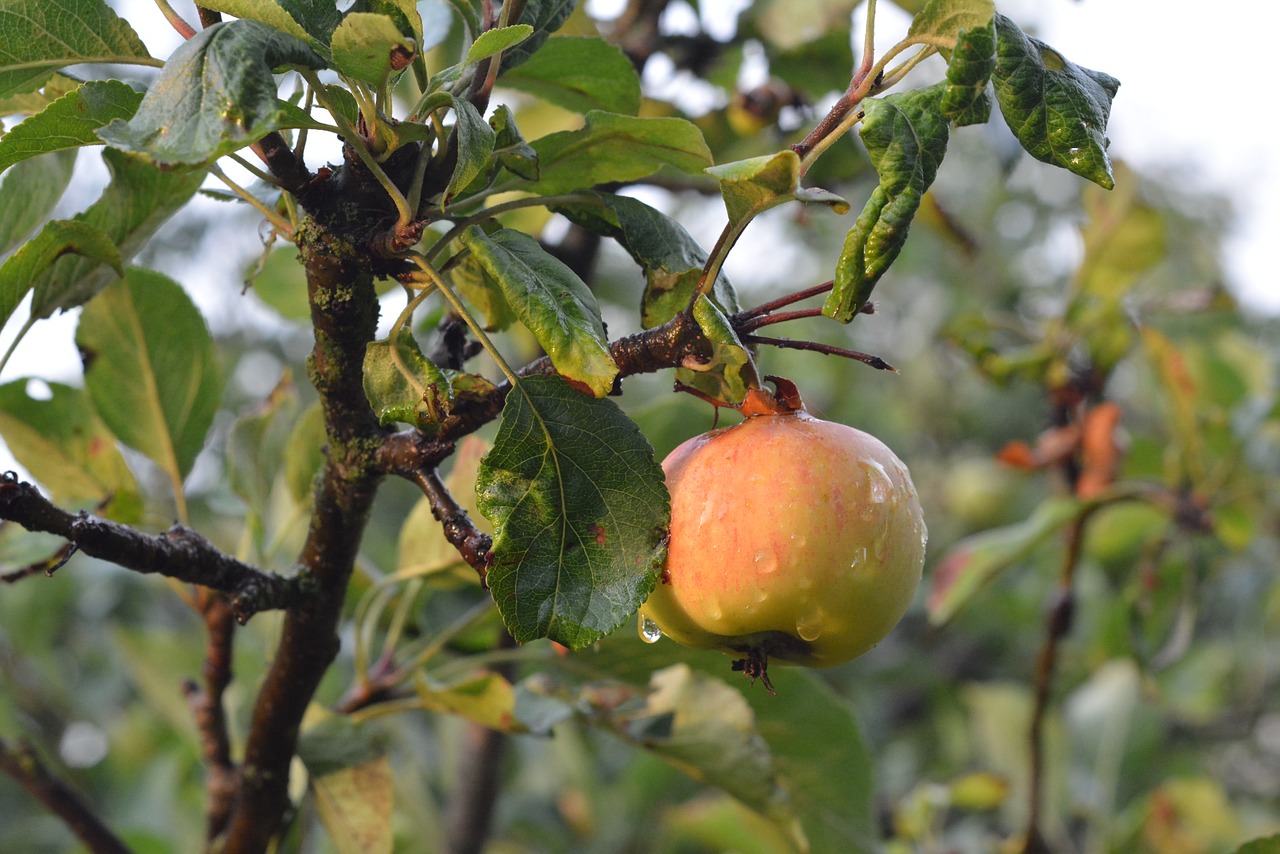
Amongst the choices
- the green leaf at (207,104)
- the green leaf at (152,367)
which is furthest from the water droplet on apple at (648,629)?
the green leaf at (152,367)

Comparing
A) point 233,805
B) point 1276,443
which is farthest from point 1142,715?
point 233,805

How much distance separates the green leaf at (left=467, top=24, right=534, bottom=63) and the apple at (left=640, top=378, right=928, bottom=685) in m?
0.24

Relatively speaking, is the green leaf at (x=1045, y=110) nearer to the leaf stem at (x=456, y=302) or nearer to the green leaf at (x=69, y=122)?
the leaf stem at (x=456, y=302)

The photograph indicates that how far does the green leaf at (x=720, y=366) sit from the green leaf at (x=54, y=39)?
0.36 metres

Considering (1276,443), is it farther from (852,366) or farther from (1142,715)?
(852,366)

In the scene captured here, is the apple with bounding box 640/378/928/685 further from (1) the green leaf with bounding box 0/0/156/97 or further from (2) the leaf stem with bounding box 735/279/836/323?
(1) the green leaf with bounding box 0/0/156/97

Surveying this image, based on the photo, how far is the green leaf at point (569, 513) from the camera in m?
0.55

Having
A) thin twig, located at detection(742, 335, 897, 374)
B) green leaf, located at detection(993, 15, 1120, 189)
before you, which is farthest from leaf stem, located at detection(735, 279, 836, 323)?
green leaf, located at detection(993, 15, 1120, 189)

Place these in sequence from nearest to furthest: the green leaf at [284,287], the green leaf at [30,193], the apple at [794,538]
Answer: the apple at [794,538] < the green leaf at [30,193] < the green leaf at [284,287]

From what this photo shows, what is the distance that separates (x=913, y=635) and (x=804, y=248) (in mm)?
1883

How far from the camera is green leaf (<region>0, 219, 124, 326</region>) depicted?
0.65m

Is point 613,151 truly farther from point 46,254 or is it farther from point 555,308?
point 46,254

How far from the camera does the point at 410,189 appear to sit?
0.58m

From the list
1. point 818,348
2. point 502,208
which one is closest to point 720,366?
point 818,348
